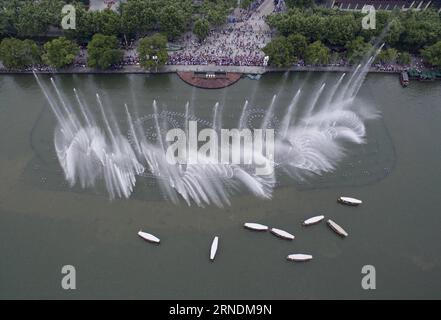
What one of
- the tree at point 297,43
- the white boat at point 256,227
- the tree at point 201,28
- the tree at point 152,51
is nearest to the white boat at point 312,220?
the white boat at point 256,227

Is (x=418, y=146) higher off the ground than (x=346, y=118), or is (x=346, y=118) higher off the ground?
(x=346, y=118)

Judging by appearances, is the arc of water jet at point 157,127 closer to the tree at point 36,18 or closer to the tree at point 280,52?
the tree at point 280,52

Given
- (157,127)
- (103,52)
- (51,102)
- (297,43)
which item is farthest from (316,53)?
(51,102)

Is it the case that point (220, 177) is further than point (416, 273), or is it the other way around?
point (220, 177)

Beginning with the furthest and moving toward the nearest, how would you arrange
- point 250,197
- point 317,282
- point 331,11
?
point 331,11, point 250,197, point 317,282

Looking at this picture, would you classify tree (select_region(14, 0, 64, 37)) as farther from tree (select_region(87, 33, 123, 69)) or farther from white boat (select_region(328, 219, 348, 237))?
white boat (select_region(328, 219, 348, 237))

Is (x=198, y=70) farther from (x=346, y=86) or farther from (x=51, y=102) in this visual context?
(x=346, y=86)

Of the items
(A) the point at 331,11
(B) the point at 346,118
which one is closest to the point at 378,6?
(A) the point at 331,11

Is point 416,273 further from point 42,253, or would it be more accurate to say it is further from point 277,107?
point 42,253
